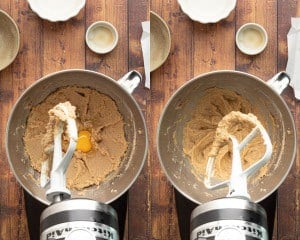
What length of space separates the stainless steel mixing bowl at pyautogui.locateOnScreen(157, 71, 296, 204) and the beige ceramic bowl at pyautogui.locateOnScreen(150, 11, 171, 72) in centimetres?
24

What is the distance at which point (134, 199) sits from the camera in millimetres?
2713

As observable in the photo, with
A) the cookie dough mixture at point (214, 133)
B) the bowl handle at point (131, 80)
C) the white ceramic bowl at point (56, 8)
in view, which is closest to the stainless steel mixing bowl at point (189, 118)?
the cookie dough mixture at point (214, 133)

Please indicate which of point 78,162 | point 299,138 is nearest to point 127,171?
point 78,162

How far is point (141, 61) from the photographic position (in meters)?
2.78

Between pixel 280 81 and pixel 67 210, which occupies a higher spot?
pixel 280 81

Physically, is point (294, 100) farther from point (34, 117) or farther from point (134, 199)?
point (34, 117)

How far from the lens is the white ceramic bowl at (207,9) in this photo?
279 cm

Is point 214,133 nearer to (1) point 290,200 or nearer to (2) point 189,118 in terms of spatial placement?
(2) point 189,118

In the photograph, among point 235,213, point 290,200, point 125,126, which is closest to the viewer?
point 235,213

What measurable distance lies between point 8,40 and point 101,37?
1.02ft

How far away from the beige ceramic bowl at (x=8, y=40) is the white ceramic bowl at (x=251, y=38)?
2.42 feet

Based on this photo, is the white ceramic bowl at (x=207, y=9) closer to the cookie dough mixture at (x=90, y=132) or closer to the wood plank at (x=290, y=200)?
the wood plank at (x=290, y=200)

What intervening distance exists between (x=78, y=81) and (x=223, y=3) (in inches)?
23.7

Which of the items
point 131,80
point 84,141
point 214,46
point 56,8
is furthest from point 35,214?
point 214,46
